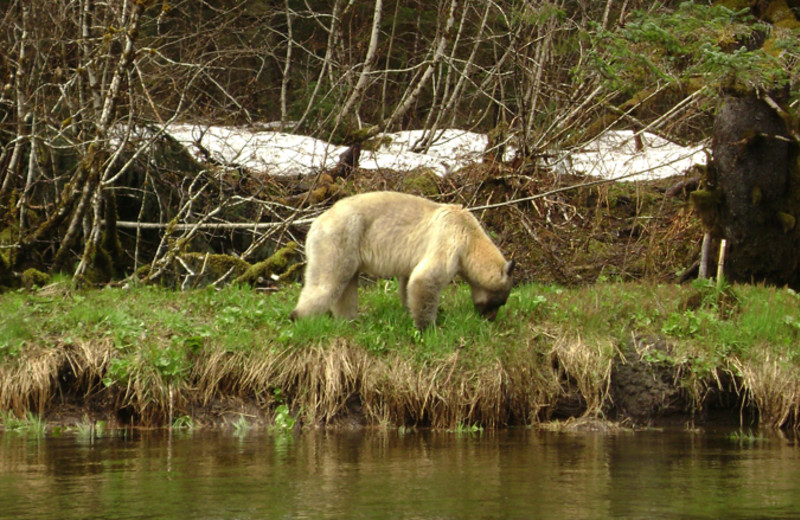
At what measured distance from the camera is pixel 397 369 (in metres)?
9.45

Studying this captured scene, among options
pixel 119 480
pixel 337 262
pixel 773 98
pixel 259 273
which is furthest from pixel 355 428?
pixel 773 98

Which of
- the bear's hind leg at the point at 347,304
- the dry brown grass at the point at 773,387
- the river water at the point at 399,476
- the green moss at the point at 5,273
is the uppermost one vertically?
the green moss at the point at 5,273

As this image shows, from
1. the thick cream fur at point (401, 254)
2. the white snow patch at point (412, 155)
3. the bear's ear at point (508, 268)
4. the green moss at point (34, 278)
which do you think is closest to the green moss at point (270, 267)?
the white snow patch at point (412, 155)

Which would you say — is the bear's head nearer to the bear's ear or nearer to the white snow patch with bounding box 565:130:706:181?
the bear's ear

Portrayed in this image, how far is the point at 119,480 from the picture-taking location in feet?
21.0

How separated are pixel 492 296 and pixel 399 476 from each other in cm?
392

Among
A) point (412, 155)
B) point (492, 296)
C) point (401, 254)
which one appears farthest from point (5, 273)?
point (412, 155)

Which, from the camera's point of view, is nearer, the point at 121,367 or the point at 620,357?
the point at 121,367

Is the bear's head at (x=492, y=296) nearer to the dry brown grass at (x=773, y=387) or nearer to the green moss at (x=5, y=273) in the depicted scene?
the dry brown grass at (x=773, y=387)

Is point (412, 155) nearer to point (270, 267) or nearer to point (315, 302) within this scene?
point (270, 267)

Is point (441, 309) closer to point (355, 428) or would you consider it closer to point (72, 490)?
point (355, 428)

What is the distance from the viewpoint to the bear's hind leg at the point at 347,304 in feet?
34.2

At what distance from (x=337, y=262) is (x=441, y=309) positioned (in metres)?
1.36

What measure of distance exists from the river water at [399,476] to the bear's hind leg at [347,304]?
177 cm
